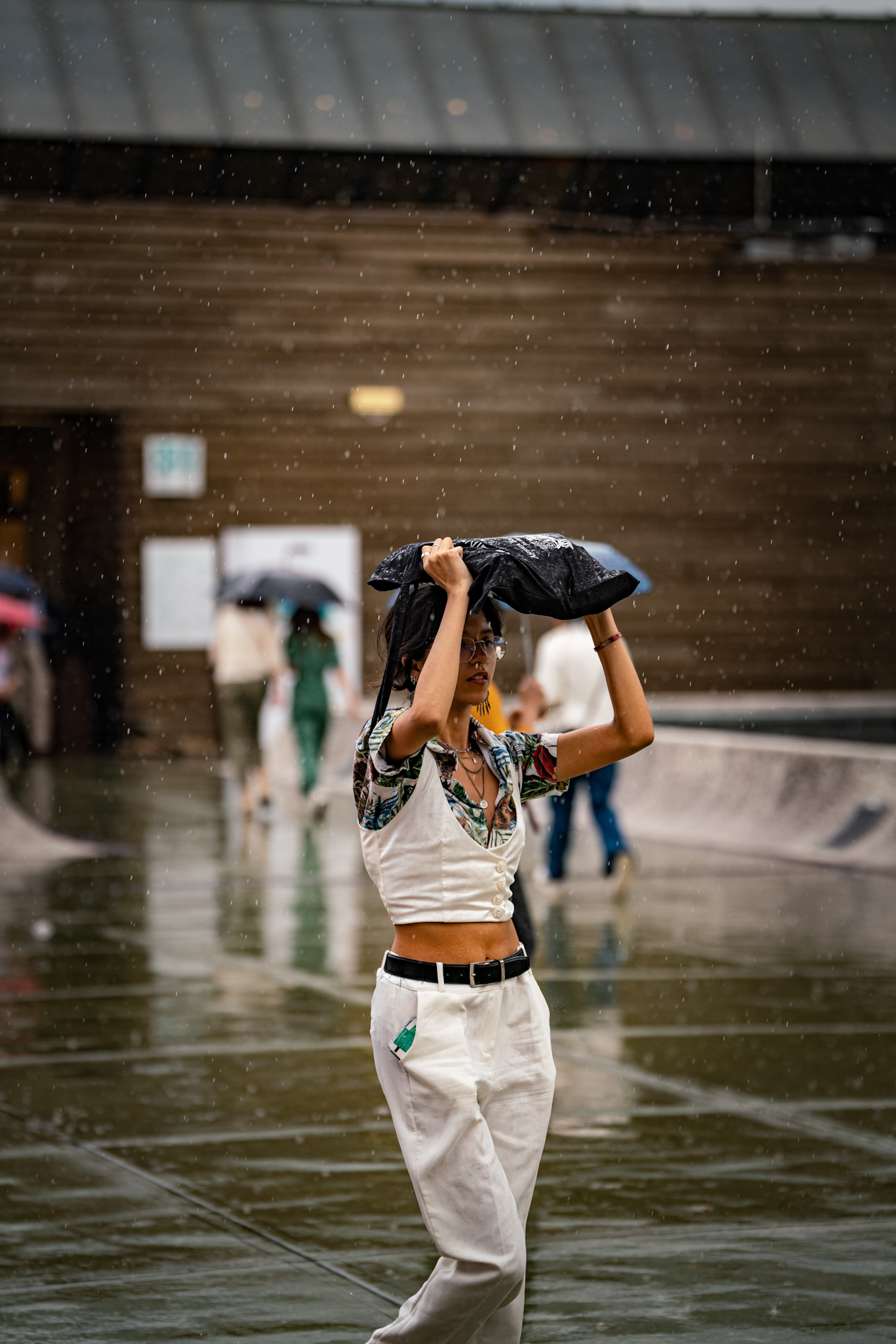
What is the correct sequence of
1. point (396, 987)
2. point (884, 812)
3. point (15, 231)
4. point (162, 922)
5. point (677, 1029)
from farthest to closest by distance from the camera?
point (15, 231) < point (884, 812) < point (162, 922) < point (677, 1029) < point (396, 987)

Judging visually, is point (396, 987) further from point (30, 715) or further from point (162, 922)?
point (30, 715)

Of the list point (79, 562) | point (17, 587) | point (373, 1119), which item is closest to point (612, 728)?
point (373, 1119)

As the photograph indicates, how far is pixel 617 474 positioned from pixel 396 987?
72.5ft

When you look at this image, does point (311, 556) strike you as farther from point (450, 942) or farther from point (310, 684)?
point (450, 942)

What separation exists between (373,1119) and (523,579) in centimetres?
340

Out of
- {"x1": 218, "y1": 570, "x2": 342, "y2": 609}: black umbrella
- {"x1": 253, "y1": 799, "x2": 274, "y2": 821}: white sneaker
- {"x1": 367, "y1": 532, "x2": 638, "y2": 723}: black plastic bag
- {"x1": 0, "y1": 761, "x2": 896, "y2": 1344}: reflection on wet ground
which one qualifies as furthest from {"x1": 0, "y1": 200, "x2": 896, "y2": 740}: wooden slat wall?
{"x1": 367, "y1": 532, "x2": 638, "y2": 723}: black plastic bag

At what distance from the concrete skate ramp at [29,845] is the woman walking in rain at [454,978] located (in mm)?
10476

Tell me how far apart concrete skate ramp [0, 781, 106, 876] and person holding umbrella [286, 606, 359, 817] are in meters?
2.60

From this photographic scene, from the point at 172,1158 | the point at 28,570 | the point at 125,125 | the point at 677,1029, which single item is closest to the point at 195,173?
the point at 125,125

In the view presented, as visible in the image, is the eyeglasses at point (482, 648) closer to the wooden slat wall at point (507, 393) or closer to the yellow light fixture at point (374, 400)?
the wooden slat wall at point (507, 393)

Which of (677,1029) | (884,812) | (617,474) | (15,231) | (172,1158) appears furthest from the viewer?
(617,474)

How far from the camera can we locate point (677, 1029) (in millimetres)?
8492

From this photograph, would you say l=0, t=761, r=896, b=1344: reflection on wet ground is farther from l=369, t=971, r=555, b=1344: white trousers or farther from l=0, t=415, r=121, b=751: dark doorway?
l=0, t=415, r=121, b=751: dark doorway

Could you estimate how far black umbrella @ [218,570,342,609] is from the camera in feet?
55.0
